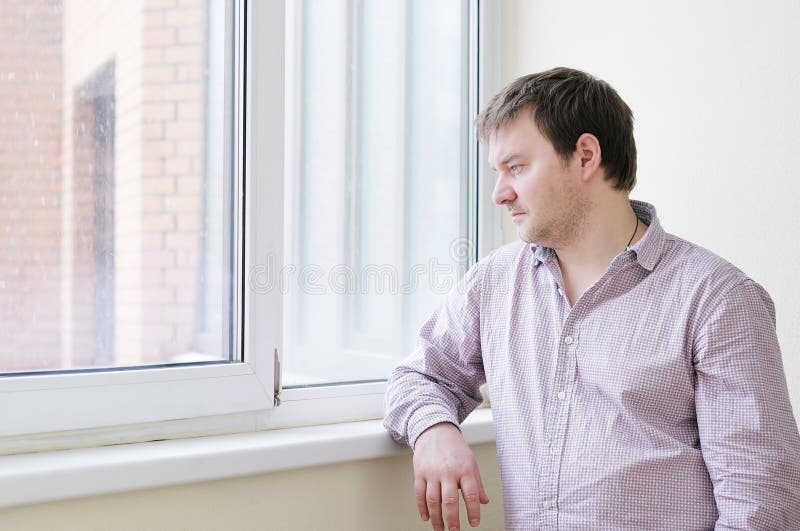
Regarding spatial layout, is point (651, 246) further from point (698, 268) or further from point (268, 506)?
point (268, 506)

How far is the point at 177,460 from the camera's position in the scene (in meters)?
1.24

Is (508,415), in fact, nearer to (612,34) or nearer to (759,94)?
(759,94)

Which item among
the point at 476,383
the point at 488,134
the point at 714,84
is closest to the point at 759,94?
the point at 714,84

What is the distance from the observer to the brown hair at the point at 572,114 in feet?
4.56

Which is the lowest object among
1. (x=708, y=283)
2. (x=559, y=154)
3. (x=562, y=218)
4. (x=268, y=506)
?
(x=268, y=506)

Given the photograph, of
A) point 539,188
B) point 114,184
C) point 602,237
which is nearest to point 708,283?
point 602,237

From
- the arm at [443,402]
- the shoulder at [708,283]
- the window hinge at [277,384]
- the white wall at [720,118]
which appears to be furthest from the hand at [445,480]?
the white wall at [720,118]

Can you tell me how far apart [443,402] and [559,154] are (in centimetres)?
48

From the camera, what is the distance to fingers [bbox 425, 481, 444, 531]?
52.1 inches

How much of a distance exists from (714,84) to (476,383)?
742mm

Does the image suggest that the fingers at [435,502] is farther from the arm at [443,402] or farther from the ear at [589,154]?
the ear at [589,154]

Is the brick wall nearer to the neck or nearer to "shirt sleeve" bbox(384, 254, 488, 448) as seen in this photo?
"shirt sleeve" bbox(384, 254, 488, 448)

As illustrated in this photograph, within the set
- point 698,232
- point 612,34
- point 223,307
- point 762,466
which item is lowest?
point 762,466

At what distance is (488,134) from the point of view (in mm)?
1463
